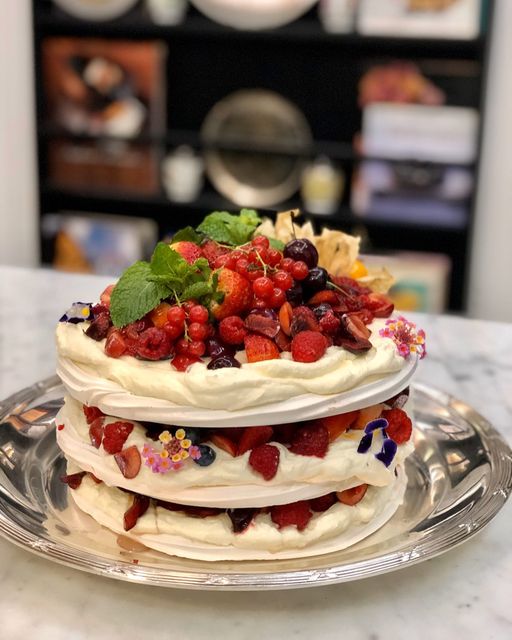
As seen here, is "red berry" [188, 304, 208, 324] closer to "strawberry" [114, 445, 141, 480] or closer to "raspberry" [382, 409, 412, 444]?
"strawberry" [114, 445, 141, 480]

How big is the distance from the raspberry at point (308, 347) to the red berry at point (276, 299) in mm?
71

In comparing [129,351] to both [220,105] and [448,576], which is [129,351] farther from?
[220,105]

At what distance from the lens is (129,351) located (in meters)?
1.24

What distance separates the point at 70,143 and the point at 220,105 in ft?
2.31

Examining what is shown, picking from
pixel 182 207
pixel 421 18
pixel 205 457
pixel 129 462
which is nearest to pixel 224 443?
pixel 205 457

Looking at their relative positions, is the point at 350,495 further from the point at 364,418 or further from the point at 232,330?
the point at 232,330

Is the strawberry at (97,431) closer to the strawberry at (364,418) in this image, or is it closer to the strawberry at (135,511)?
the strawberry at (135,511)

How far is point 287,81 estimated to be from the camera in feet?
12.7

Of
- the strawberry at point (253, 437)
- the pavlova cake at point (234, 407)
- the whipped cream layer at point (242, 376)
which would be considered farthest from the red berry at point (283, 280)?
the strawberry at point (253, 437)

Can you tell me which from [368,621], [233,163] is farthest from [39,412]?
[233,163]

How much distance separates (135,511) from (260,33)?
9.05 ft

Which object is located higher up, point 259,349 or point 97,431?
point 259,349

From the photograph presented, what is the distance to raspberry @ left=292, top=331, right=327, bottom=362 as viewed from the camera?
1.18 m

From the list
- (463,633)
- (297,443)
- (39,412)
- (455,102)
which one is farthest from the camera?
A: (455,102)
